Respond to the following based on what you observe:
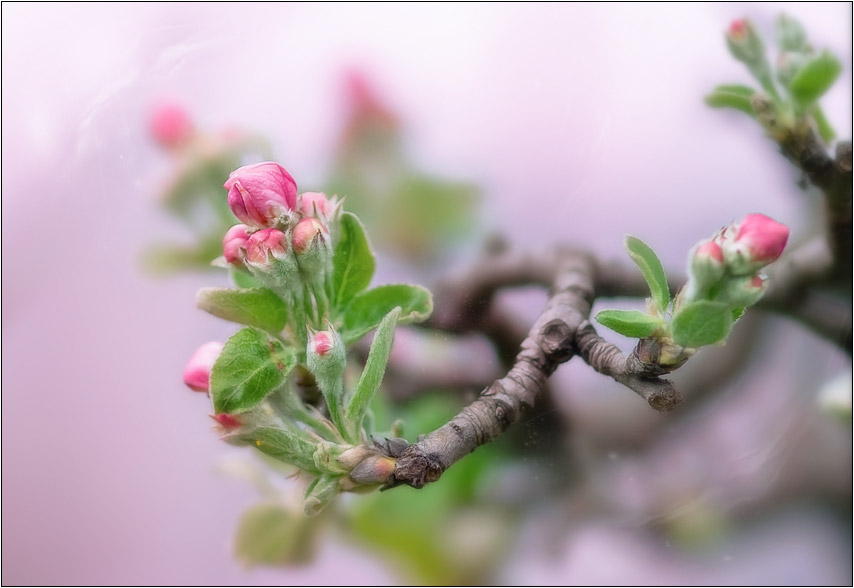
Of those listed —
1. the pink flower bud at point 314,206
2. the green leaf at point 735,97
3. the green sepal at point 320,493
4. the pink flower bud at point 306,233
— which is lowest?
the green sepal at point 320,493

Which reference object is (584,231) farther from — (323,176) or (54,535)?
(54,535)

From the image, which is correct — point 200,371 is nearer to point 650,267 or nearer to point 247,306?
point 247,306

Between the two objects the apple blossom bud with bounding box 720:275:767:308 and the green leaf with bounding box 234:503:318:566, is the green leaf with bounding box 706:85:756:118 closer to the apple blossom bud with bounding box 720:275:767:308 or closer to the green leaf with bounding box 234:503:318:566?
the apple blossom bud with bounding box 720:275:767:308

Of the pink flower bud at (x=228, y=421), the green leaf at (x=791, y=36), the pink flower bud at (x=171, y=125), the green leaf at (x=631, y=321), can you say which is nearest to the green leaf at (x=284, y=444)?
the pink flower bud at (x=228, y=421)

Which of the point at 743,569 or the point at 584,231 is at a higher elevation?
the point at 584,231

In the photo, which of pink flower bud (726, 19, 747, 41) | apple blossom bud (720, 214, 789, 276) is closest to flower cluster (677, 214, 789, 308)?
apple blossom bud (720, 214, 789, 276)

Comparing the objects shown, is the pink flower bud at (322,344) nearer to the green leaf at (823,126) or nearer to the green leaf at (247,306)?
the green leaf at (247,306)

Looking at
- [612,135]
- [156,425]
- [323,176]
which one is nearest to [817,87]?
[612,135]
